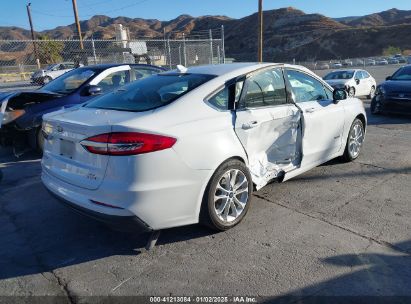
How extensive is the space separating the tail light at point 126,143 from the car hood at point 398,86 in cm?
893

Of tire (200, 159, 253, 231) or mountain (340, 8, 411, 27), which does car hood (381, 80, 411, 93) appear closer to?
tire (200, 159, 253, 231)

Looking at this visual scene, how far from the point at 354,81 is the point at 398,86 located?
6.24m

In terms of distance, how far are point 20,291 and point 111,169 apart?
1127mm

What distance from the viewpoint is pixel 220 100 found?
151 inches

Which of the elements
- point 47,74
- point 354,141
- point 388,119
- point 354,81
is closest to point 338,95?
point 354,141

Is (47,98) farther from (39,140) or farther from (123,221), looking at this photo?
(123,221)

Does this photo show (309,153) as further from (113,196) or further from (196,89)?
(113,196)

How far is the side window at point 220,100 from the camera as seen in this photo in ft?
12.4

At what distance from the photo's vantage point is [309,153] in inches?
191

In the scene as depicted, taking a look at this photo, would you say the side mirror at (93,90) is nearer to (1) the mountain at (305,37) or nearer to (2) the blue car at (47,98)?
(2) the blue car at (47,98)

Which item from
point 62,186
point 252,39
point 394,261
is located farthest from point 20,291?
point 252,39

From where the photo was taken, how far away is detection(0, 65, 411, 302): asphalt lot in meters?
2.99

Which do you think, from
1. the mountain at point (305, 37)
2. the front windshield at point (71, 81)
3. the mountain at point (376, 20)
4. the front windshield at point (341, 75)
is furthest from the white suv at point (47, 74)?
the mountain at point (376, 20)

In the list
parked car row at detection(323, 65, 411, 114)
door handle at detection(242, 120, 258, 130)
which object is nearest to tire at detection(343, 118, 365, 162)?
door handle at detection(242, 120, 258, 130)
